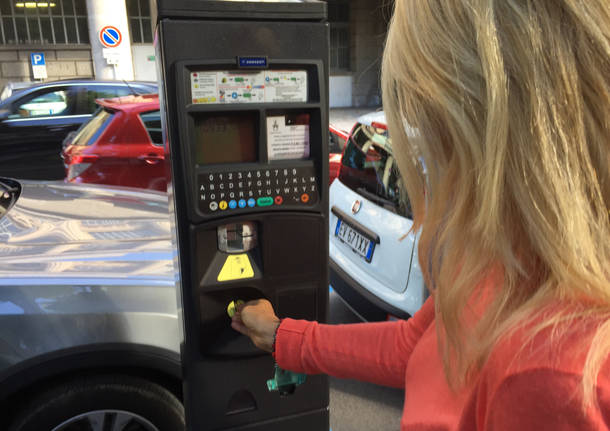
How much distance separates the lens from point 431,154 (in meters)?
0.83

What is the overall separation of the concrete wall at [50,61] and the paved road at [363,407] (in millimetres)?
16007

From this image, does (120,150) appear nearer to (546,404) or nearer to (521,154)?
(521,154)

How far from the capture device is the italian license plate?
288cm

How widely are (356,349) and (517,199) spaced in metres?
0.67

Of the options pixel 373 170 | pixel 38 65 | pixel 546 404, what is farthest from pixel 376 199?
pixel 38 65

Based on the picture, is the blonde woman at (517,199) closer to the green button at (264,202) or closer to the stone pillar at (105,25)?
the green button at (264,202)

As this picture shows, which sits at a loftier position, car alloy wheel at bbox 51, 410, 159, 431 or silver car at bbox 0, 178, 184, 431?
silver car at bbox 0, 178, 184, 431

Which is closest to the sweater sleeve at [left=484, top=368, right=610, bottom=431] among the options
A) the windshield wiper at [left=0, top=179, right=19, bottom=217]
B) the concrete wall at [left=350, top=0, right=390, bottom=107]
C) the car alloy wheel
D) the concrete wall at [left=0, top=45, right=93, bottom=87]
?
the car alloy wheel

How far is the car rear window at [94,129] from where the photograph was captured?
464cm

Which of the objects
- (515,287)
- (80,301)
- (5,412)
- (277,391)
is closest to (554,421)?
(515,287)

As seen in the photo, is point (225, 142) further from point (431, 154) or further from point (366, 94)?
point (366, 94)

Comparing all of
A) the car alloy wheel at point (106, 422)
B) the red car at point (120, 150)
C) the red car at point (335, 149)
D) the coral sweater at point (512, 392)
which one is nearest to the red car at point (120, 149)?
the red car at point (120, 150)

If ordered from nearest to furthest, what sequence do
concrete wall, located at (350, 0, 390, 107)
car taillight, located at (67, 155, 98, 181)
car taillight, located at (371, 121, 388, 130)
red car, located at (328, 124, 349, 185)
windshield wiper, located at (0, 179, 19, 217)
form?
windshield wiper, located at (0, 179, 19, 217) → car taillight, located at (371, 121, 388, 130) → car taillight, located at (67, 155, 98, 181) → red car, located at (328, 124, 349, 185) → concrete wall, located at (350, 0, 390, 107)

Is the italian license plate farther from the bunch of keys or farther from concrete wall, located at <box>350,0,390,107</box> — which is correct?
concrete wall, located at <box>350,0,390,107</box>
